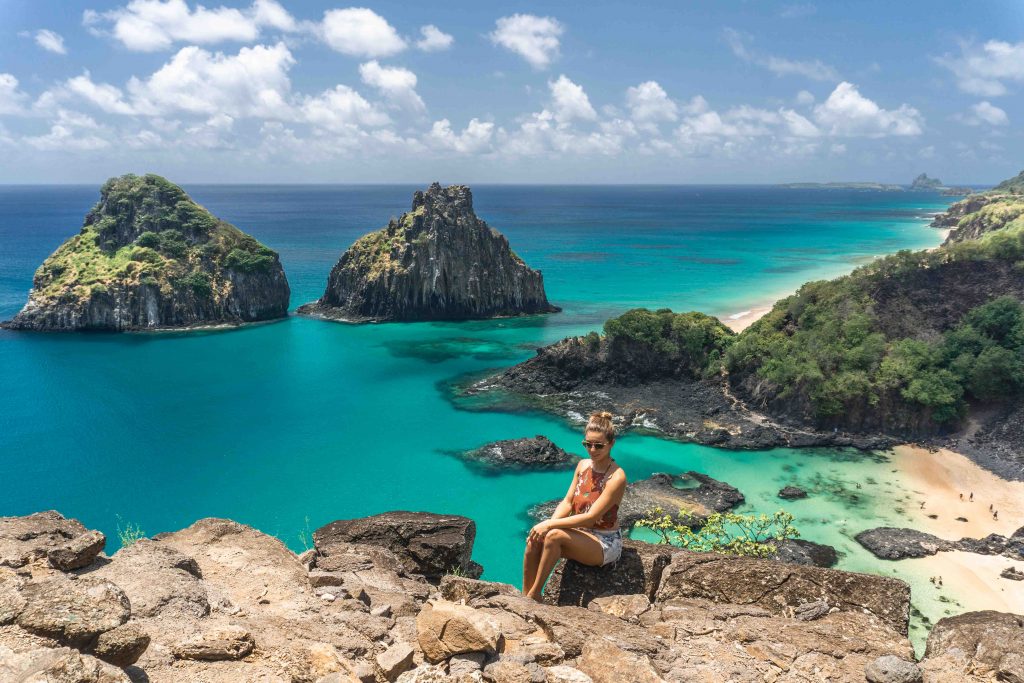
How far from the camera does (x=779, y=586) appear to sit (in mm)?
9648

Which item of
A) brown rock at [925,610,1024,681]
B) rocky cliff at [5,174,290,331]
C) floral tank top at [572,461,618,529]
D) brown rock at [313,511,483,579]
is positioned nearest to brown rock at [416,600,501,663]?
floral tank top at [572,461,618,529]

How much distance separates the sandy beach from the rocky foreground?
79.5 feet

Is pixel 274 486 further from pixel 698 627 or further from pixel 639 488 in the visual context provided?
pixel 698 627

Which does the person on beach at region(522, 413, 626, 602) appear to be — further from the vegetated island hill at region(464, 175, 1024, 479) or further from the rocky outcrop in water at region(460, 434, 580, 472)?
the vegetated island hill at region(464, 175, 1024, 479)

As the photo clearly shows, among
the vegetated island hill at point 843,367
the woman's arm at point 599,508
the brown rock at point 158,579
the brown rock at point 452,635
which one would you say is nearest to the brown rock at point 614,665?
the brown rock at point 452,635

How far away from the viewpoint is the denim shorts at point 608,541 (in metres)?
9.58

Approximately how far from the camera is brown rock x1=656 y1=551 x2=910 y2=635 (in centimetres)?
928

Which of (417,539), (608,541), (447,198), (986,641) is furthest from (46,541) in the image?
(447,198)

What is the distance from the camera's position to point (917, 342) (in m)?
49.7

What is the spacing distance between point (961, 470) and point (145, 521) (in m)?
51.1

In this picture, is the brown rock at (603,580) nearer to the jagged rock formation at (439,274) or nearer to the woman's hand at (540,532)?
the woman's hand at (540,532)

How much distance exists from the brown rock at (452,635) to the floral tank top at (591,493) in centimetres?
280

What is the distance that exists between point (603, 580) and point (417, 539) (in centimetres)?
491

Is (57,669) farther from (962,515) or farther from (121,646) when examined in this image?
(962,515)
